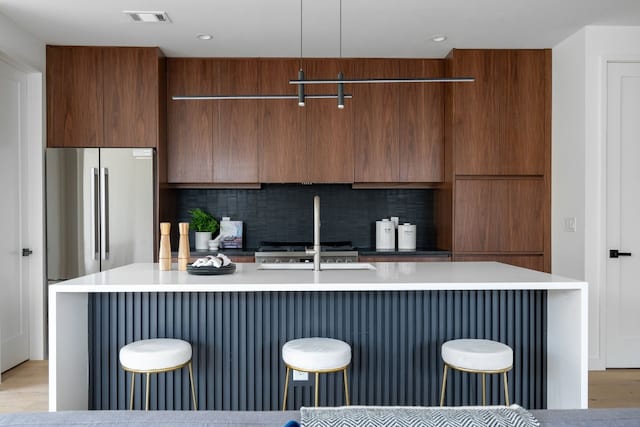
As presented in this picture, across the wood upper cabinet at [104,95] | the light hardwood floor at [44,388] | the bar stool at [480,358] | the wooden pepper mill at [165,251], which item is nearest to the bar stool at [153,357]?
the wooden pepper mill at [165,251]

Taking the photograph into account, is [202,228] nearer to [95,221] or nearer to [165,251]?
[95,221]

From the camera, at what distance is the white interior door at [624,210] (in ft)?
12.8

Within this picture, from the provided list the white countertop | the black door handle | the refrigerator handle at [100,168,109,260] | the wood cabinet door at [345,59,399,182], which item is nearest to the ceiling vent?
the refrigerator handle at [100,168,109,260]

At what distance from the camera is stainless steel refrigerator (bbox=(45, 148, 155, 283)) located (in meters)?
4.09

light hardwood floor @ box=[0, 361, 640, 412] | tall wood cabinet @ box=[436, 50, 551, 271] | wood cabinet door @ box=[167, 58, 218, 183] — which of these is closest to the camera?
light hardwood floor @ box=[0, 361, 640, 412]

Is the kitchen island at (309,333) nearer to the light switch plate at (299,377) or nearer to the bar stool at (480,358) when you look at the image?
the light switch plate at (299,377)

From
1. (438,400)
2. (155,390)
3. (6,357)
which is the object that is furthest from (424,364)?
(6,357)

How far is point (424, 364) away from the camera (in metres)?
2.63

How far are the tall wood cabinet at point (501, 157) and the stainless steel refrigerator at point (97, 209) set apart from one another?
2.65 meters

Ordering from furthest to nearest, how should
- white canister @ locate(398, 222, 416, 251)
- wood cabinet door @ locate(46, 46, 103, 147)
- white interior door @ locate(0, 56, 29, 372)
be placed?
white canister @ locate(398, 222, 416, 251) → wood cabinet door @ locate(46, 46, 103, 147) → white interior door @ locate(0, 56, 29, 372)

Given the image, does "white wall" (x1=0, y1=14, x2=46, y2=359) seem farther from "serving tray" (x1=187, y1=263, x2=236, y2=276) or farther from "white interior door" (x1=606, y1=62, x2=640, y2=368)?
"white interior door" (x1=606, y1=62, x2=640, y2=368)

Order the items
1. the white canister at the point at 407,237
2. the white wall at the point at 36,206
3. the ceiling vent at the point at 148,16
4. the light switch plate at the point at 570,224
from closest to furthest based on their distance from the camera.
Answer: the ceiling vent at the point at 148,16, the light switch plate at the point at 570,224, the white wall at the point at 36,206, the white canister at the point at 407,237

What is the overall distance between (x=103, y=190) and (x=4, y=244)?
0.82 m

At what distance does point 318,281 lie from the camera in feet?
7.55
